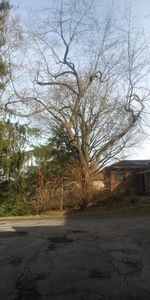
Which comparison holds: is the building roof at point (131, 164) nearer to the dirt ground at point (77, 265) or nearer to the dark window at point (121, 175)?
the dark window at point (121, 175)

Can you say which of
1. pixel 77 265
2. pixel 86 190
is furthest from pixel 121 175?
pixel 77 265

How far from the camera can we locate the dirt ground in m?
7.43

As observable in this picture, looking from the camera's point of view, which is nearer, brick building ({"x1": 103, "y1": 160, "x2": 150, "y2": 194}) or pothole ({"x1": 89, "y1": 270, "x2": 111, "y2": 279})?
pothole ({"x1": 89, "y1": 270, "x2": 111, "y2": 279})

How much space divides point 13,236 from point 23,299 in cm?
626

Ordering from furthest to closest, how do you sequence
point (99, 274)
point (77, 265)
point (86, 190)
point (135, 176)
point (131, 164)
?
point (131, 164) → point (135, 176) → point (86, 190) → point (77, 265) → point (99, 274)

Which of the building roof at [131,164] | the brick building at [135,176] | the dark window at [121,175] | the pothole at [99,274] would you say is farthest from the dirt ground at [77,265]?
the brick building at [135,176]

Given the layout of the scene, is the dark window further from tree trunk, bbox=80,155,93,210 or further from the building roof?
tree trunk, bbox=80,155,93,210

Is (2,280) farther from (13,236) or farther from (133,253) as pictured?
(13,236)

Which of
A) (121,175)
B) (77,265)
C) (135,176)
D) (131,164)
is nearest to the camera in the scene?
(77,265)

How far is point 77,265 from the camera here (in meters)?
8.92

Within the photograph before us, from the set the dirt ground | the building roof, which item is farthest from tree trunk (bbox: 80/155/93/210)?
the building roof

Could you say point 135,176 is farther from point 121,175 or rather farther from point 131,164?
point 121,175

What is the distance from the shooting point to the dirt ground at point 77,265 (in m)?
7.43

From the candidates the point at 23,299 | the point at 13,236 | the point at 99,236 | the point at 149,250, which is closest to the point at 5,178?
the point at 13,236
